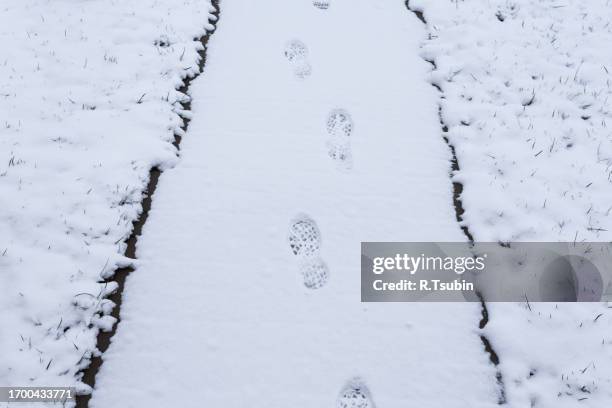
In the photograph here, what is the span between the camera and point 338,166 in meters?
3.98

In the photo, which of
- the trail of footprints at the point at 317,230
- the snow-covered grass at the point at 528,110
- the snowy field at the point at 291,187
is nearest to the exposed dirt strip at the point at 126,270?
the snowy field at the point at 291,187

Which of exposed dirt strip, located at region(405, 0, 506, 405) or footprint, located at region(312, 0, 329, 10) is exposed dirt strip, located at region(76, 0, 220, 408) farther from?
exposed dirt strip, located at region(405, 0, 506, 405)

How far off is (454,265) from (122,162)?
2.85m

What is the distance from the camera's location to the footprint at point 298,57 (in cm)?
486

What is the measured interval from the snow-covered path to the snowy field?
0.02m

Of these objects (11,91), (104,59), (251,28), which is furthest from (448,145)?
(11,91)

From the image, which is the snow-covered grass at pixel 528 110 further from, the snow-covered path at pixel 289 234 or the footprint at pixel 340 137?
the footprint at pixel 340 137

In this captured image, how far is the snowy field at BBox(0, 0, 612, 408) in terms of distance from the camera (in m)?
2.78

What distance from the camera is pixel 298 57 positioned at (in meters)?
5.04

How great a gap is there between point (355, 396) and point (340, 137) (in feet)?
7.85

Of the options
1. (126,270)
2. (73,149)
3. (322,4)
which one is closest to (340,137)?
(126,270)

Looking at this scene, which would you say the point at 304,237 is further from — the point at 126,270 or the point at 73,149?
the point at 73,149

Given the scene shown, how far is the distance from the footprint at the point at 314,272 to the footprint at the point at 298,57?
2.35 m

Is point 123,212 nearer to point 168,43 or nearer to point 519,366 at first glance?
point 168,43
